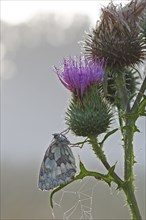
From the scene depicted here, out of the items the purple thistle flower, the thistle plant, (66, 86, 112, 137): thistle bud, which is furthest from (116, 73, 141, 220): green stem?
the purple thistle flower

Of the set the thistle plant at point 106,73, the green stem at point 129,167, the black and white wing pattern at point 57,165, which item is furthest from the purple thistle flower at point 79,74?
the green stem at point 129,167

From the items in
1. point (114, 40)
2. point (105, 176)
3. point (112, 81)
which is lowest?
point (105, 176)

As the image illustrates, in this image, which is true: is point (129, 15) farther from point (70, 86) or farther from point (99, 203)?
point (99, 203)

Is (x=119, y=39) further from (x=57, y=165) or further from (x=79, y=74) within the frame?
(x=57, y=165)

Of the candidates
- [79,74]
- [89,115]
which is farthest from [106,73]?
[89,115]

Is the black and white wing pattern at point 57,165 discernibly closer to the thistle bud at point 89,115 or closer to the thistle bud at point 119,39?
the thistle bud at point 89,115

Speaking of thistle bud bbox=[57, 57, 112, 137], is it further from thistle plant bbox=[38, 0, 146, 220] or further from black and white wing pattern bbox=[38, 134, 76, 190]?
black and white wing pattern bbox=[38, 134, 76, 190]

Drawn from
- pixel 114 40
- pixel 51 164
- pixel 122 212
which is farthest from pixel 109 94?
pixel 122 212

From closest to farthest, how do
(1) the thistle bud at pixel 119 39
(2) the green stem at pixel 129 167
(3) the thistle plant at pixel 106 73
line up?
(2) the green stem at pixel 129 167 < (3) the thistle plant at pixel 106 73 < (1) the thistle bud at pixel 119 39
